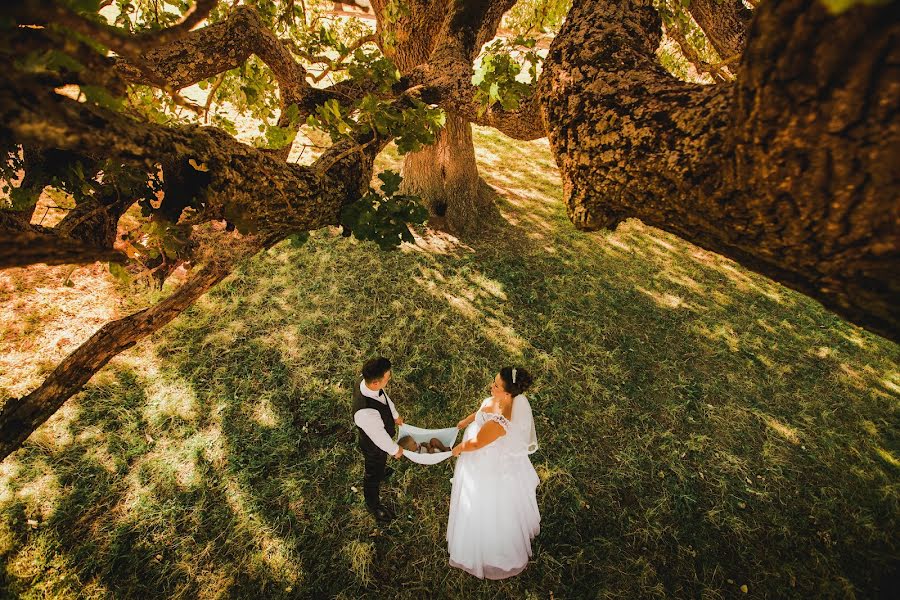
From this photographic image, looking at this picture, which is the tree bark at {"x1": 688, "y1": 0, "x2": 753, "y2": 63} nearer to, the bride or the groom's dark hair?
the bride

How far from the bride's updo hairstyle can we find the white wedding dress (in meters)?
0.24

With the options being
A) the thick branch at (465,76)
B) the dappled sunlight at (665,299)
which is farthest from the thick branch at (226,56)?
the dappled sunlight at (665,299)

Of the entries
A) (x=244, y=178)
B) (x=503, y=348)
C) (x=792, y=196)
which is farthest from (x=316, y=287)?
(x=792, y=196)

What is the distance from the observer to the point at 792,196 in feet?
4.11

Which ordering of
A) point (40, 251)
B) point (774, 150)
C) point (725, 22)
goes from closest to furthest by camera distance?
point (774, 150)
point (40, 251)
point (725, 22)

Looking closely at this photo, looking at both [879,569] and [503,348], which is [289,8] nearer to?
[503,348]

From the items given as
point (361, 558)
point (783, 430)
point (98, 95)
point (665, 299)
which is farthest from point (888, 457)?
point (98, 95)

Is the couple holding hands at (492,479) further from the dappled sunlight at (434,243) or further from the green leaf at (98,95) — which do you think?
the dappled sunlight at (434,243)

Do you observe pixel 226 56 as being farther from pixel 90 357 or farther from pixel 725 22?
pixel 725 22

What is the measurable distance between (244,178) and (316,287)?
4.01 m

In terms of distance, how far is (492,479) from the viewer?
328 centimetres

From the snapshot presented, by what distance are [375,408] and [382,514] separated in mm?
1368

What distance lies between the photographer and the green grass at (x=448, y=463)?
3441 millimetres

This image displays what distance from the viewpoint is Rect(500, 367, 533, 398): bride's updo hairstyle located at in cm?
315
